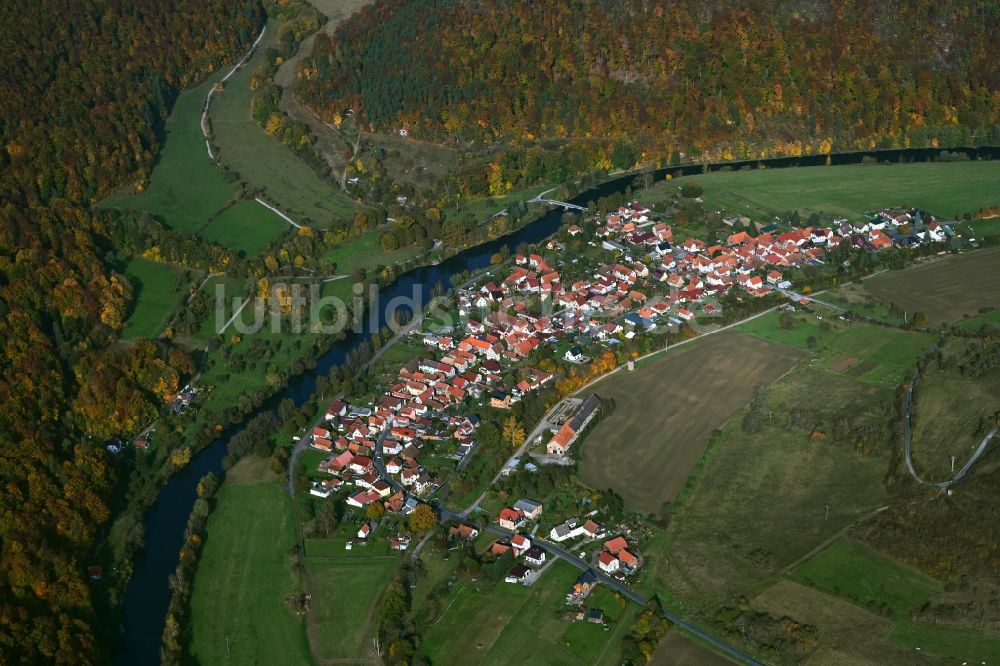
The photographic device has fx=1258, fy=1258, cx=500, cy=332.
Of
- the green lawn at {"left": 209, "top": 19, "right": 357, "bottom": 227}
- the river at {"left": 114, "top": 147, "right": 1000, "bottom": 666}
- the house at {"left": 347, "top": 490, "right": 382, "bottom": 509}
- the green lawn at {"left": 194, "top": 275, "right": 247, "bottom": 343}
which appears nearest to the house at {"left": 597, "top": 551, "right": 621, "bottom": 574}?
the house at {"left": 347, "top": 490, "right": 382, "bottom": 509}

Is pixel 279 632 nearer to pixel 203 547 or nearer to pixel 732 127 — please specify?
pixel 203 547

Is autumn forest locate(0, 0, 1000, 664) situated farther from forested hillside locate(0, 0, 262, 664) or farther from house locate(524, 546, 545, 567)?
house locate(524, 546, 545, 567)

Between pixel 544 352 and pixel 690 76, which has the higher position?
pixel 690 76

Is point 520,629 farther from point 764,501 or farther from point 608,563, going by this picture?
point 764,501

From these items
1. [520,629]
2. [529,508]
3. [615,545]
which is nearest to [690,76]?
[529,508]

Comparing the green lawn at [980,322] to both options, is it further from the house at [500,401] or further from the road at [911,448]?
the house at [500,401]

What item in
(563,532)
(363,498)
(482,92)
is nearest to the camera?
(563,532)

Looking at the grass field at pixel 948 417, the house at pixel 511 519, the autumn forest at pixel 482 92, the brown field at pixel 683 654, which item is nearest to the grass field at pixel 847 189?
the autumn forest at pixel 482 92
